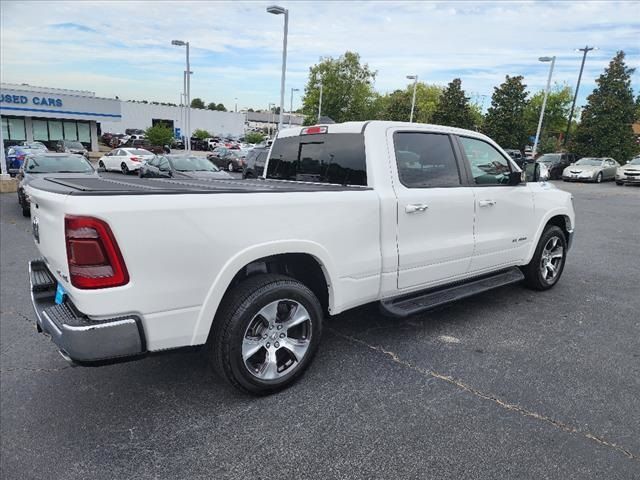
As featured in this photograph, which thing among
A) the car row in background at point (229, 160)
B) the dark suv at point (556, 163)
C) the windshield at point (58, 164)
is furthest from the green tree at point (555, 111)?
the windshield at point (58, 164)

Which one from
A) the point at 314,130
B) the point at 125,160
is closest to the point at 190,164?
the point at 314,130

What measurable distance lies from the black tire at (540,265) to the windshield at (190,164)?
11.2m

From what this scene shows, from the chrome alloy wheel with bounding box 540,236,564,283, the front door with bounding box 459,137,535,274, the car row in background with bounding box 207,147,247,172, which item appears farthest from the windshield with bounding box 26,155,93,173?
the car row in background with bounding box 207,147,247,172

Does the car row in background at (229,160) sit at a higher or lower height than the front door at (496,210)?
lower

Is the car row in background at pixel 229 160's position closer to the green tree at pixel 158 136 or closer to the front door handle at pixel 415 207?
the green tree at pixel 158 136

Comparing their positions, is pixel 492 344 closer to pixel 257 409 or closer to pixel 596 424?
pixel 596 424

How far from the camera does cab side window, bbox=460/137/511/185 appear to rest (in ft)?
13.9

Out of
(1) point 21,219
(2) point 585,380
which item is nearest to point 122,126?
(1) point 21,219

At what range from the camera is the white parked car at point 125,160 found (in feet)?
82.7

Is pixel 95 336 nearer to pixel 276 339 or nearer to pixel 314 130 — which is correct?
pixel 276 339

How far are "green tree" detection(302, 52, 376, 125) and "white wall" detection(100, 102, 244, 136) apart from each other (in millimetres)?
27981

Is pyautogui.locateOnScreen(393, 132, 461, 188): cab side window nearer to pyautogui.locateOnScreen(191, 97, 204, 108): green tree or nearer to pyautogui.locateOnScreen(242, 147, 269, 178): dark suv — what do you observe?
pyautogui.locateOnScreen(242, 147, 269, 178): dark suv

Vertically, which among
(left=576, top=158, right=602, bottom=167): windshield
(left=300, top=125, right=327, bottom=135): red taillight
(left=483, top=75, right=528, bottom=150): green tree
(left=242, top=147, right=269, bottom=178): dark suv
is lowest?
(left=242, top=147, right=269, bottom=178): dark suv

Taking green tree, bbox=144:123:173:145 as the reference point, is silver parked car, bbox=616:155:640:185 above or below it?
above
